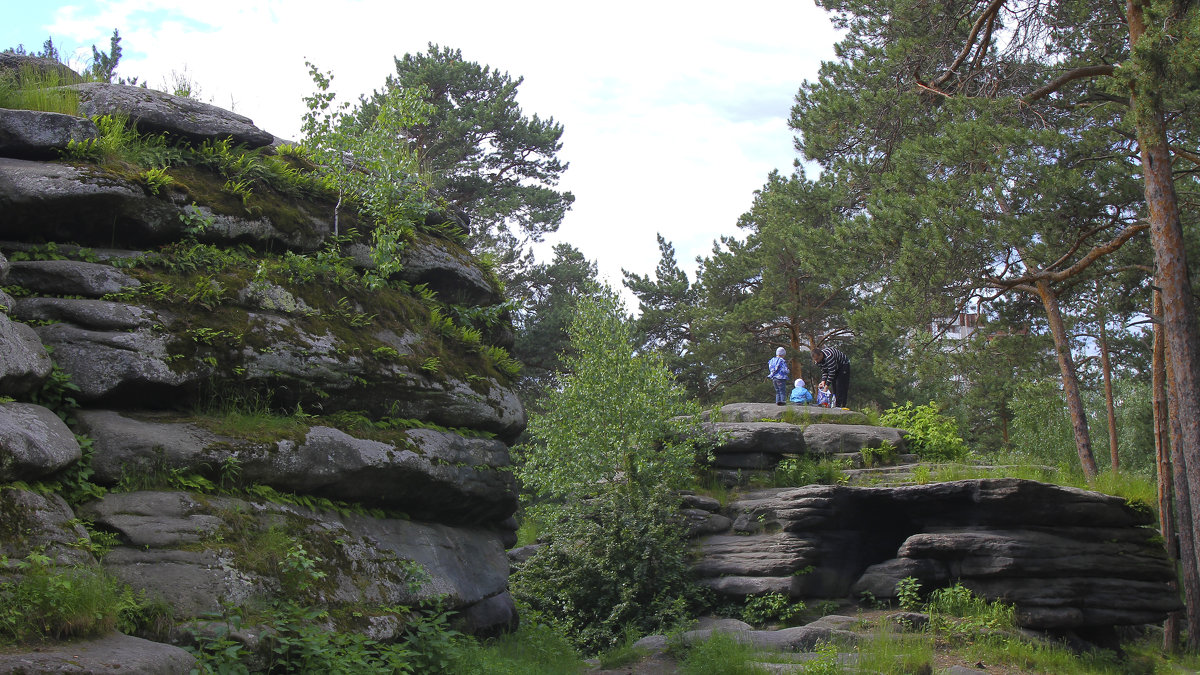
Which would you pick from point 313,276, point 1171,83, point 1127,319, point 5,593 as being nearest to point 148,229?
point 313,276

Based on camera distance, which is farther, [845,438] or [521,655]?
[845,438]

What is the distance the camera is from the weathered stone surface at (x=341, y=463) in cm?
658

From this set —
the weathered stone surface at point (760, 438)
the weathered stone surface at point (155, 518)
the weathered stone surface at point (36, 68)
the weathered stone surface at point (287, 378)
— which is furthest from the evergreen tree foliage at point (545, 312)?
the weathered stone surface at point (155, 518)

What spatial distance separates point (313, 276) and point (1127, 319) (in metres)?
20.3

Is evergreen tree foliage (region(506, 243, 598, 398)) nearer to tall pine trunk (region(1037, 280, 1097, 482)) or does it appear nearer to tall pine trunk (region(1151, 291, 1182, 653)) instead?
tall pine trunk (region(1037, 280, 1097, 482))

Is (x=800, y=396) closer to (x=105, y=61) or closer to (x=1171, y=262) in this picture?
(x=1171, y=262)

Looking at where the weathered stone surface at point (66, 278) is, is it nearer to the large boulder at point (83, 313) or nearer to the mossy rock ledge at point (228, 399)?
the mossy rock ledge at point (228, 399)

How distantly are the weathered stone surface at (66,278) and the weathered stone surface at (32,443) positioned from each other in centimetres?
146

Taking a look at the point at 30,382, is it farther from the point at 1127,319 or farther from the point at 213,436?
the point at 1127,319

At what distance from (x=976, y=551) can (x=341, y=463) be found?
10.2 m

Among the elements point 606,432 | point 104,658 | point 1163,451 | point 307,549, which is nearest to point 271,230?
point 307,549

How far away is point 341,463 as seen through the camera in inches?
312

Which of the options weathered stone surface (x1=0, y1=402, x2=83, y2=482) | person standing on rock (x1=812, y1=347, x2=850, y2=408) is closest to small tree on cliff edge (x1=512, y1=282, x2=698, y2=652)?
person standing on rock (x1=812, y1=347, x2=850, y2=408)

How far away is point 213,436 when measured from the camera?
7094 mm
